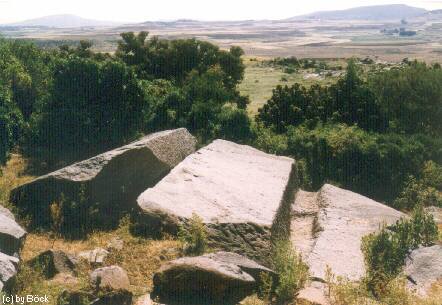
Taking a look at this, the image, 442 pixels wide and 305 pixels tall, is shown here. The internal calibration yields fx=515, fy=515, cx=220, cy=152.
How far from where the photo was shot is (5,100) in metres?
23.4

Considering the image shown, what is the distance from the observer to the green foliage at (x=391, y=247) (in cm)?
1170

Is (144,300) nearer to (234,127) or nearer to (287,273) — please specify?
(287,273)

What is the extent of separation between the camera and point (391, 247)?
41.6ft

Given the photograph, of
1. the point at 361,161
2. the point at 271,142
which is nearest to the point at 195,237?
the point at 361,161

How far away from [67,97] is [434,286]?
18.5 m

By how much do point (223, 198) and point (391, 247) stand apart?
4738 mm

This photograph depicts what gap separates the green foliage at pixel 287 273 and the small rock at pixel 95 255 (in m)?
3.95

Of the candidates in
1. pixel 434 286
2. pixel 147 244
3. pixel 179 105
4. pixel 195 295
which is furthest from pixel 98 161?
pixel 179 105

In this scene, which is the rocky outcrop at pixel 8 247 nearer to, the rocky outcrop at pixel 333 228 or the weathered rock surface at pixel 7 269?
the weathered rock surface at pixel 7 269

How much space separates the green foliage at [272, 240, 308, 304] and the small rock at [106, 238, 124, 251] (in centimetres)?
377

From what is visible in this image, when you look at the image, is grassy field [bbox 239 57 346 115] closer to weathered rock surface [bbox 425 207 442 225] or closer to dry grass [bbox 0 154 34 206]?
weathered rock surface [bbox 425 207 442 225]

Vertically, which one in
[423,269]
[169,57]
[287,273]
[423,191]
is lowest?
[423,191]

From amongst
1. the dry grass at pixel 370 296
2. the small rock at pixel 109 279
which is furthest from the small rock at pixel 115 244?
the dry grass at pixel 370 296

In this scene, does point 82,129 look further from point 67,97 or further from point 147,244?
point 147,244
